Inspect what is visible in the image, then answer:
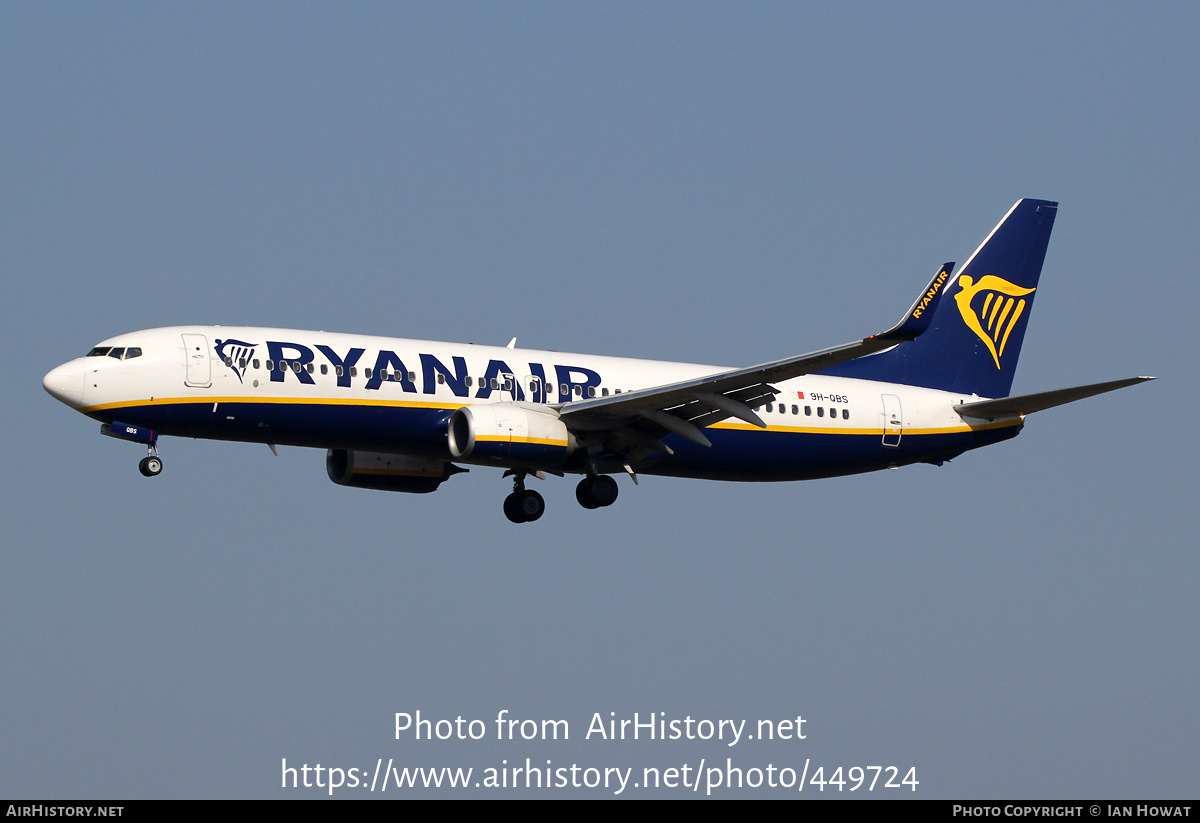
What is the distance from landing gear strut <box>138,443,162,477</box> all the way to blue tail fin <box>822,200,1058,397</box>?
18.1 metres

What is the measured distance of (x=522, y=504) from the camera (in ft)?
135

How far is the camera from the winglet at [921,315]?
105ft

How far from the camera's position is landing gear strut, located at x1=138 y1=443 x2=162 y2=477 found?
1436 inches

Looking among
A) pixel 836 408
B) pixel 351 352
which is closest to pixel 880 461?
pixel 836 408

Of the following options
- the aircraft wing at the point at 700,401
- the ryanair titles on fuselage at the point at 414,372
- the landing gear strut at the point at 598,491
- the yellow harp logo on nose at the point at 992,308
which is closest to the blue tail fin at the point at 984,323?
the yellow harp logo on nose at the point at 992,308

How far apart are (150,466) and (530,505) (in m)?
9.61

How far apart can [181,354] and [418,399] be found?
5.45 metres

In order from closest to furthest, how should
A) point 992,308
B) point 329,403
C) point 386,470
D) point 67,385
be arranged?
1. point 67,385
2. point 329,403
3. point 386,470
4. point 992,308

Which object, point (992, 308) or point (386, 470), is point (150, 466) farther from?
point (992, 308)

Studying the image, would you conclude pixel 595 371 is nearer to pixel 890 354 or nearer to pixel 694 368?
pixel 694 368

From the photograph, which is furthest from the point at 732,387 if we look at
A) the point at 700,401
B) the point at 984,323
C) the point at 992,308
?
the point at 992,308

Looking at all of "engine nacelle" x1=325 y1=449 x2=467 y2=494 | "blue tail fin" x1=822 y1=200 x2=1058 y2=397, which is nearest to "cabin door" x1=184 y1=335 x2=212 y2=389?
"engine nacelle" x1=325 y1=449 x2=467 y2=494

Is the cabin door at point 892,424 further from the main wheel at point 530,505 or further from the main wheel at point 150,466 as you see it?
the main wheel at point 150,466

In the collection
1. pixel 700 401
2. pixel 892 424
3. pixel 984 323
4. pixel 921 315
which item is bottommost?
pixel 700 401
